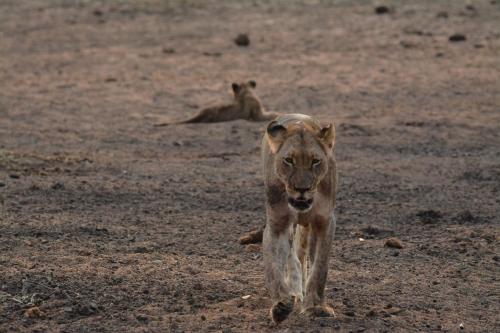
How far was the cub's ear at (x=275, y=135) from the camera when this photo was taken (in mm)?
6305

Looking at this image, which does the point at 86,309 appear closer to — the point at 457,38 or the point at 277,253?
the point at 277,253

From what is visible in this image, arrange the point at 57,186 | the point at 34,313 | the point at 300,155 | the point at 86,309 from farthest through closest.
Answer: the point at 57,186 < the point at 86,309 < the point at 34,313 < the point at 300,155

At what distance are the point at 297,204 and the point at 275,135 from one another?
49 centimetres

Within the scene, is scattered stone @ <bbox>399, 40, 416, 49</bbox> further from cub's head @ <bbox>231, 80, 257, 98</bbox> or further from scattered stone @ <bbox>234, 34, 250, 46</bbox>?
cub's head @ <bbox>231, 80, 257, 98</bbox>

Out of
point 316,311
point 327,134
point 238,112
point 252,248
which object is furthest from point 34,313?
point 238,112

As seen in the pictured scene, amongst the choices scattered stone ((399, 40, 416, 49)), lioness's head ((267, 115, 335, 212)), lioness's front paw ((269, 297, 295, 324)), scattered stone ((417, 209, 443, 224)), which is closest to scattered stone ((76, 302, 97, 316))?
lioness's front paw ((269, 297, 295, 324))

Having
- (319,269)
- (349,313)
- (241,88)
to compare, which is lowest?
(241,88)

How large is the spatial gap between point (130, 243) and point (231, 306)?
1774 mm

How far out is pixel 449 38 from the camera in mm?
20000

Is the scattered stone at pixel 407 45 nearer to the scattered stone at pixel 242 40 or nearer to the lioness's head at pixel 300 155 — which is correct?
the scattered stone at pixel 242 40

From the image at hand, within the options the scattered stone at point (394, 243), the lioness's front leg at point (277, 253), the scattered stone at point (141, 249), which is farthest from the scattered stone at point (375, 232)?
the lioness's front leg at point (277, 253)

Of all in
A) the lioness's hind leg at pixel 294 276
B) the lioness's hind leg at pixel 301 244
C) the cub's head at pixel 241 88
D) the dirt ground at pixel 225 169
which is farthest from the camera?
the cub's head at pixel 241 88

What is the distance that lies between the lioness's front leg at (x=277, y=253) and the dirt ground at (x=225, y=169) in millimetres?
212

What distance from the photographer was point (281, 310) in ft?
20.3
